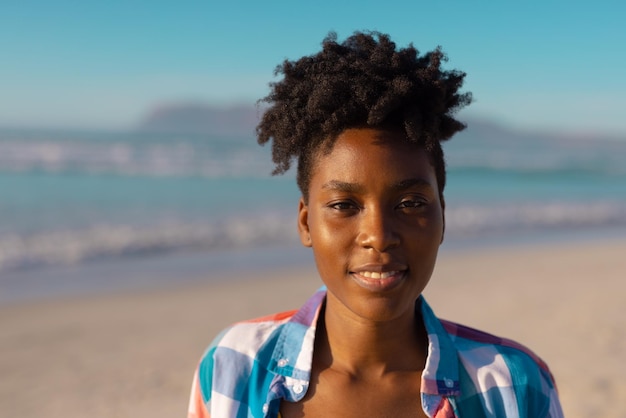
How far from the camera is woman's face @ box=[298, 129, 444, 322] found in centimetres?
186

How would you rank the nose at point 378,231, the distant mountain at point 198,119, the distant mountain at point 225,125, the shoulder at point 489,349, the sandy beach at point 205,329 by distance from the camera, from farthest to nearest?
the distant mountain at point 198,119, the distant mountain at point 225,125, the sandy beach at point 205,329, the shoulder at point 489,349, the nose at point 378,231

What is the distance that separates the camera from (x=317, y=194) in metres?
2.01

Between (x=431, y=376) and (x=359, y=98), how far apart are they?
81cm

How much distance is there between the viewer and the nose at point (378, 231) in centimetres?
184

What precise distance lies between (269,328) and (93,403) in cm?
300

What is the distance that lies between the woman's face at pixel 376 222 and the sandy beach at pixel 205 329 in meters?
2.94

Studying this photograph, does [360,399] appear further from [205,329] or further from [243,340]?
[205,329]

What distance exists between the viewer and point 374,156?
1.89 m

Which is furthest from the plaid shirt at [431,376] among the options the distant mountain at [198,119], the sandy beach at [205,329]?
the distant mountain at [198,119]

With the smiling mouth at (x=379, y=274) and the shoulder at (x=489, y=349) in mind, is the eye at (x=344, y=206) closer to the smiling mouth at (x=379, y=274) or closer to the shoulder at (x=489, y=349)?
the smiling mouth at (x=379, y=274)

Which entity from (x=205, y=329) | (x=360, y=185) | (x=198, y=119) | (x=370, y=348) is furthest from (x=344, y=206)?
(x=198, y=119)

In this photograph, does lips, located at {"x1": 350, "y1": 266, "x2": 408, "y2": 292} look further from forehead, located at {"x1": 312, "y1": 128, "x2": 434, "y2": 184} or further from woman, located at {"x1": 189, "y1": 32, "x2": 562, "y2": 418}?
forehead, located at {"x1": 312, "y1": 128, "x2": 434, "y2": 184}

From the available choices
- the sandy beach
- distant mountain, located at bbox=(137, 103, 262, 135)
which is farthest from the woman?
distant mountain, located at bbox=(137, 103, 262, 135)

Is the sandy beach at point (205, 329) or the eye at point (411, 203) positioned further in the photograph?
the sandy beach at point (205, 329)
